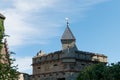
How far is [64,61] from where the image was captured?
8362cm

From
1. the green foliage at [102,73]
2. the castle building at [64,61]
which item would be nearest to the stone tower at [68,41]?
the castle building at [64,61]

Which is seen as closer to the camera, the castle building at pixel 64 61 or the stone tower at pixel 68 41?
the castle building at pixel 64 61

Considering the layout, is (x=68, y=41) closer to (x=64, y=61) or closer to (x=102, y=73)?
(x=64, y=61)

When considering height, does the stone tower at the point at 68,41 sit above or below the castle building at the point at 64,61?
above

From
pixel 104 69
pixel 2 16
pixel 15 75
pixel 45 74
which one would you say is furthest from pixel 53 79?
pixel 15 75

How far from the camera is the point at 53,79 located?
85.2m

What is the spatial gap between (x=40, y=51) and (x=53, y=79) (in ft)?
33.7

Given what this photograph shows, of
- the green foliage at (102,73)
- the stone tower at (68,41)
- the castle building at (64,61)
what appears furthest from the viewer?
the stone tower at (68,41)

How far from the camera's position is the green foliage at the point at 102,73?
63.7 meters

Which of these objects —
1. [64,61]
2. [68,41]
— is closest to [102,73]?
[64,61]

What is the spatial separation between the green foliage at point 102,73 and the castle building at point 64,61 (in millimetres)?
13376

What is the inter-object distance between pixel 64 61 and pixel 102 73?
62.2ft

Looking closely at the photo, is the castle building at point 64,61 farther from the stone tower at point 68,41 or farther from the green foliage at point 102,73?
the green foliage at point 102,73

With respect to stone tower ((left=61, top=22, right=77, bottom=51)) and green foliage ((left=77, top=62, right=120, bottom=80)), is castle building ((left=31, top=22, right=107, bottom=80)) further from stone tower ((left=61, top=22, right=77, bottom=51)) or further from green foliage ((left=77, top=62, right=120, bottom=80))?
green foliage ((left=77, top=62, right=120, bottom=80))
